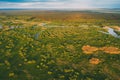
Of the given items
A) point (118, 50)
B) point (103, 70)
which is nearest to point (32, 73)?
point (103, 70)

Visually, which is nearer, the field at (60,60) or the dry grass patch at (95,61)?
the field at (60,60)

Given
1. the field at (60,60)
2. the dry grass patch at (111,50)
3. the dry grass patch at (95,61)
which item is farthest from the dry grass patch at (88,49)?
the dry grass patch at (95,61)

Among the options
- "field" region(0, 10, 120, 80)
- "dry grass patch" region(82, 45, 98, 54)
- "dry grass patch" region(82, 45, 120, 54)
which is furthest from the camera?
"dry grass patch" region(82, 45, 98, 54)

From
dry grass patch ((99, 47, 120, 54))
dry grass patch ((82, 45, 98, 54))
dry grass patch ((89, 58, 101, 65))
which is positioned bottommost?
dry grass patch ((89, 58, 101, 65))

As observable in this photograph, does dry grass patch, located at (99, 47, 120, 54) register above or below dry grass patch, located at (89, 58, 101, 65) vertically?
above

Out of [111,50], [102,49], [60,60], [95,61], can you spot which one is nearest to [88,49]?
[102,49]

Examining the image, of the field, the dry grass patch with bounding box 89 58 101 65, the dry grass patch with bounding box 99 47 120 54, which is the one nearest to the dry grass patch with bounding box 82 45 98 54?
the field

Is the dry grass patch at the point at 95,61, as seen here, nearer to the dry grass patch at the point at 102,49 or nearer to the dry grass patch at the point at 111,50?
the dry grass patch at the point at 102,49

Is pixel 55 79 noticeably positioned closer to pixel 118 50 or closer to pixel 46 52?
pixel 46 52

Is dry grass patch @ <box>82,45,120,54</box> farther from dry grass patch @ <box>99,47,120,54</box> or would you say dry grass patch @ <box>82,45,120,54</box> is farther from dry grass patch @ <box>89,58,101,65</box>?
dry grass patch @ <box>89,58,101,65</box>

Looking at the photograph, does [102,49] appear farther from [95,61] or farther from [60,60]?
[60,60]

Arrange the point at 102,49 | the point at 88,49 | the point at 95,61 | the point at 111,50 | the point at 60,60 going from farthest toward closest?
the point at 88,49
the point at 102,49
the point at 111,50
the point at 60,60
the point at 95,61
